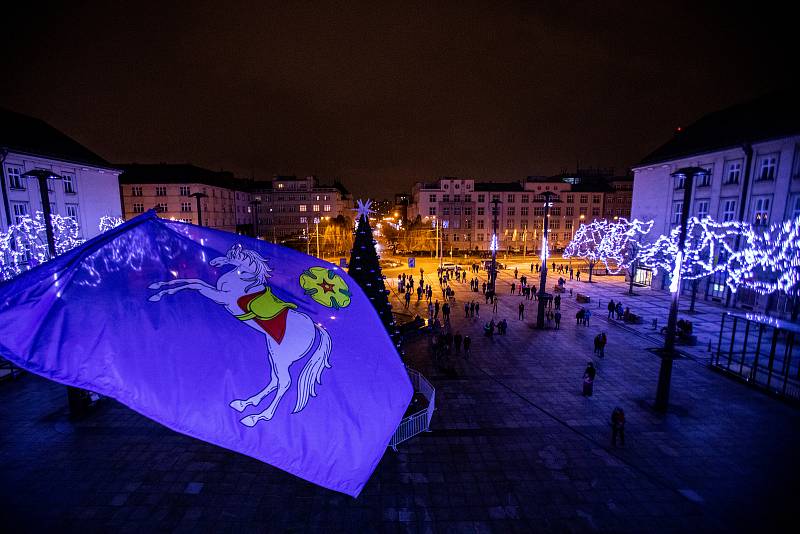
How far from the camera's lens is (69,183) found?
112ft

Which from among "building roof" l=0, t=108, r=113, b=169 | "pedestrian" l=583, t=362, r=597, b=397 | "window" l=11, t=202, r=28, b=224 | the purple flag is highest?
"building roof" l=0, t=108, r=113, b=169

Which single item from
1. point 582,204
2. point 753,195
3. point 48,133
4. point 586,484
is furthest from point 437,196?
point 586,484

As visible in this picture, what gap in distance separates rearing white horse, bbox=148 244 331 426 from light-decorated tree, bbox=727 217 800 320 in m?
26.8

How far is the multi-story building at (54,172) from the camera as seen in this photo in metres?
27.3

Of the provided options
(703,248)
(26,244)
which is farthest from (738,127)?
(26,244)

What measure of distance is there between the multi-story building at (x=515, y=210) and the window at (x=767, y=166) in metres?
44.7

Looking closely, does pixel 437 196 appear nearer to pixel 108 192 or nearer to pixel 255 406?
pixel 108 192

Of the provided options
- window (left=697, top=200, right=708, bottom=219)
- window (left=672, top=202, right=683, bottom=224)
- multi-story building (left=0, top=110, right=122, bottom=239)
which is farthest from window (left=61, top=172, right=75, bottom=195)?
window (left=697, top=200, right=708, bottom=219)

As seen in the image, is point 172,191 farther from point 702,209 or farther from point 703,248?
point 702,209

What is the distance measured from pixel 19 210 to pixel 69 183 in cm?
757

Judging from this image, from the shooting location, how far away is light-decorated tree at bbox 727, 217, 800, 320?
2034 centimetres

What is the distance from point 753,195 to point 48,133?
62.6 meters

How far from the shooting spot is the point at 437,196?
249 feet

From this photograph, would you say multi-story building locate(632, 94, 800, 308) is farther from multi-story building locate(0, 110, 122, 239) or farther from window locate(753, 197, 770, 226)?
multi-story building locate(0, 110, 122, 239)
